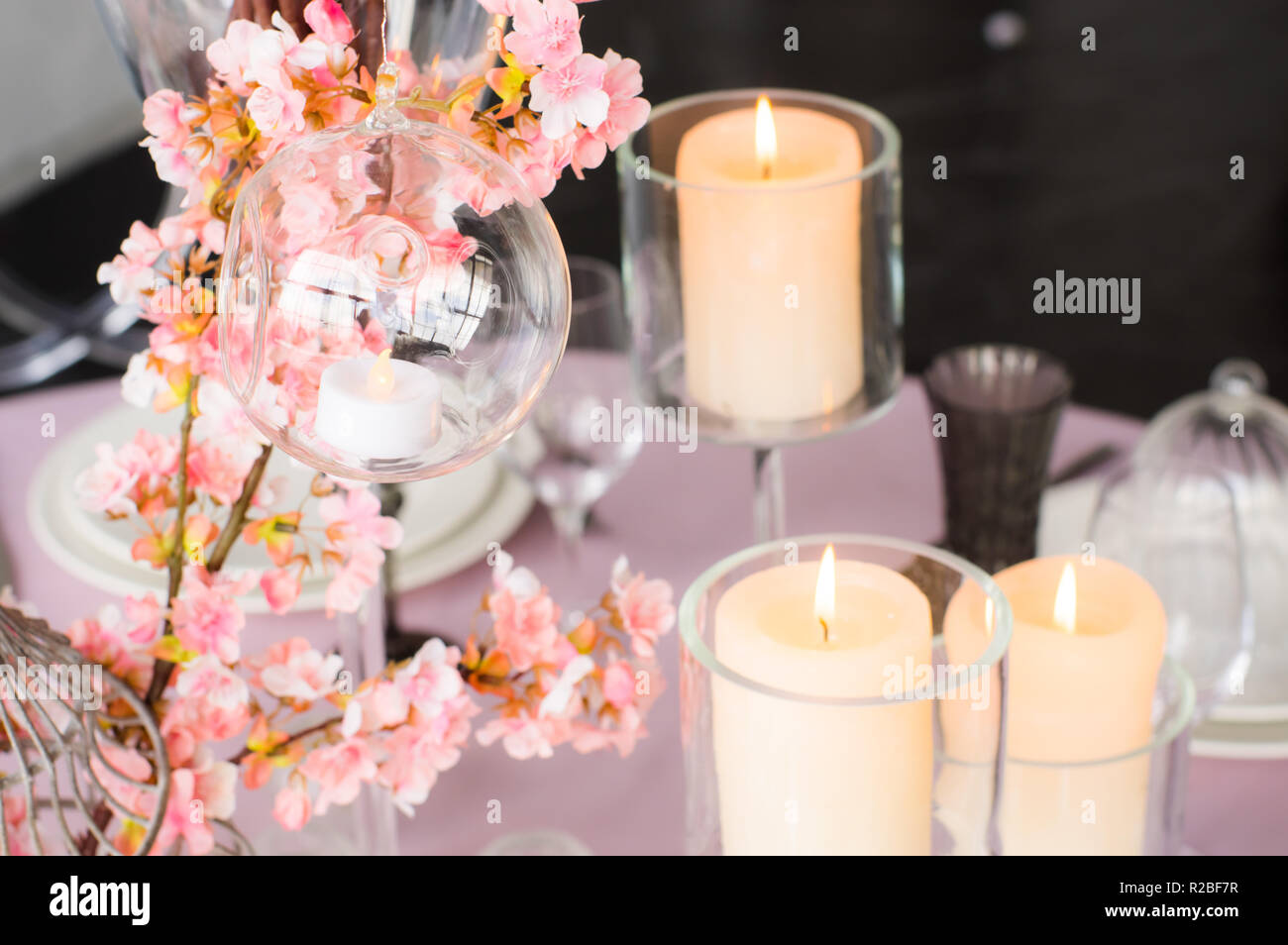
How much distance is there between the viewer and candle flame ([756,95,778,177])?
0.74m

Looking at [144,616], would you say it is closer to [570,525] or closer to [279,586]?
[279,586]

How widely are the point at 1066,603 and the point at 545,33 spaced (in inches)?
12.5

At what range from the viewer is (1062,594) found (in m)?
0.64

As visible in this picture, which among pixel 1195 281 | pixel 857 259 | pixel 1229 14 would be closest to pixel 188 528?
pixel 857 259

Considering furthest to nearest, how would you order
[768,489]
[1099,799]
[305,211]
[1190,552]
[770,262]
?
[1190,552] → [768,489] → [770,262] → [1099,799] → [305,211]

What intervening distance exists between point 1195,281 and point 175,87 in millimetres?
2452

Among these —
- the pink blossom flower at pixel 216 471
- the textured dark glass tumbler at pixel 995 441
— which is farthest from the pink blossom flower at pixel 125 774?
the textured dark glass tumbler at pixel 995 441

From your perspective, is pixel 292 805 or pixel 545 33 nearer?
pixel 545 33

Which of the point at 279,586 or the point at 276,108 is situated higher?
the point at 276,108

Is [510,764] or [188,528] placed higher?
[188,528]

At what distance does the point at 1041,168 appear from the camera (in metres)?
3.14

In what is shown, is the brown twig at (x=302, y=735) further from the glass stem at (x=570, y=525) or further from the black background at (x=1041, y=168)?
the black background at (x=1041, y=168)

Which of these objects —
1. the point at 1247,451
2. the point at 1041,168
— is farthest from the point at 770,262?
the point at 1041,168
